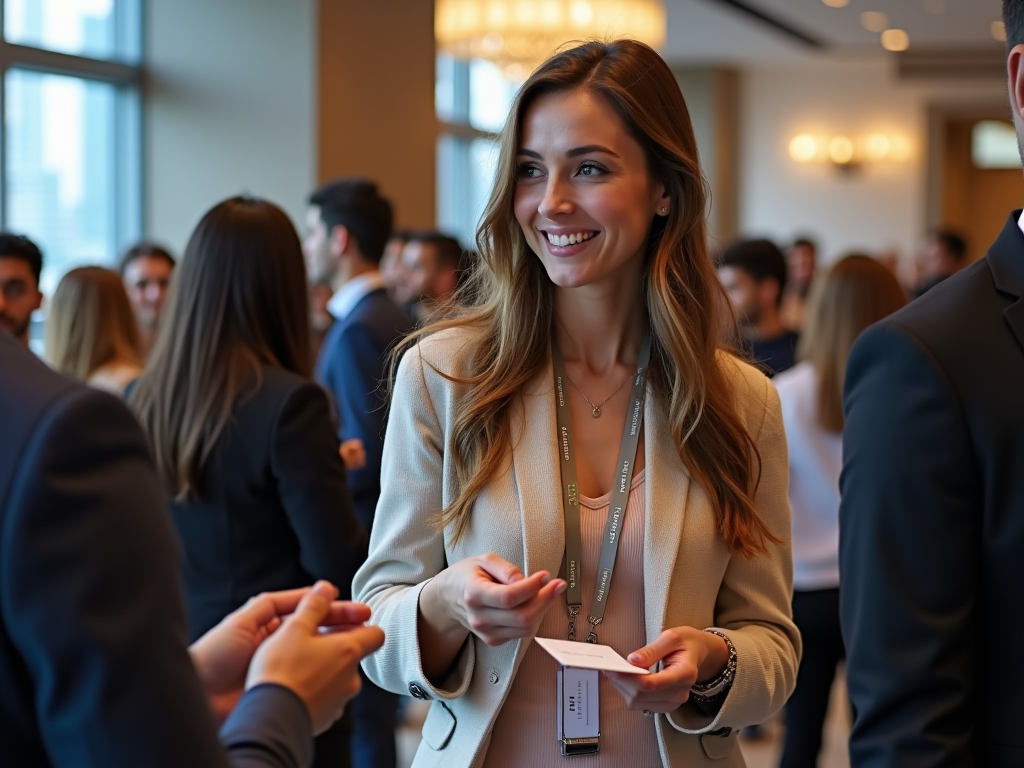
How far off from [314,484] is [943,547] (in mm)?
1558

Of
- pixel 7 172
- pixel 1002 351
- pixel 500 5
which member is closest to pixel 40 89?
pixel 7 172

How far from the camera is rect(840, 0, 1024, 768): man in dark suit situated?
131cm

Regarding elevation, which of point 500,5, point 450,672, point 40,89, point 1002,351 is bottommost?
point 450,672

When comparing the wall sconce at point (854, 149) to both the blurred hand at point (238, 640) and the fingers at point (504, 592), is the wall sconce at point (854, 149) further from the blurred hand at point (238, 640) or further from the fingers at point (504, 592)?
the blurred hand at point (238, 640)

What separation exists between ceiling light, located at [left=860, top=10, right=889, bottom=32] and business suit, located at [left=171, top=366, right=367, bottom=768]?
1072 centimetres

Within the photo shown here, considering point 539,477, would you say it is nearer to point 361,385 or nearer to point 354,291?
point 361,385

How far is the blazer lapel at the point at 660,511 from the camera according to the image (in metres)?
1.79

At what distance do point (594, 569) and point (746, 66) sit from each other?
1511 cm

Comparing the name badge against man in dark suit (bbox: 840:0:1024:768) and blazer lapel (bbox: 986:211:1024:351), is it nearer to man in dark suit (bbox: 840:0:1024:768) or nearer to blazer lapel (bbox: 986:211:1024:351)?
man in dark suit (bbox: 840:0:1024:768)

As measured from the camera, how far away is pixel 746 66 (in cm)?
1595

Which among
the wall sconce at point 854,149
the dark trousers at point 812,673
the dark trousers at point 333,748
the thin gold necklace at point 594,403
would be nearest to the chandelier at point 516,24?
the dark trousers at point 812,673

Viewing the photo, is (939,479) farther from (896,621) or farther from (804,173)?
(804,173)

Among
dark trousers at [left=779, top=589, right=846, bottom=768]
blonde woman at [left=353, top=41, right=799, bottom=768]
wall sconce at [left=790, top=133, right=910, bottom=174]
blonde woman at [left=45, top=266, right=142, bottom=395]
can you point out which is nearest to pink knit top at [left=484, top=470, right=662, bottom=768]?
blonde woman at [left=353, top=41, right=799, bottom=768]

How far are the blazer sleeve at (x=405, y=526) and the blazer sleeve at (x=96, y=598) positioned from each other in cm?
83
